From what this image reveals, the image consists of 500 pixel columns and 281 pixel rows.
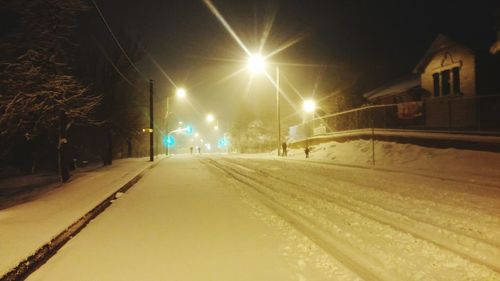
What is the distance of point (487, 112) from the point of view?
2145cm

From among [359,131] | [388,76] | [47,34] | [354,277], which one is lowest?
[354,277]

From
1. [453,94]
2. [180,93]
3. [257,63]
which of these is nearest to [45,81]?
[257,63]

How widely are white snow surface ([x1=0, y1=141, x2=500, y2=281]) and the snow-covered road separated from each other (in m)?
0.02

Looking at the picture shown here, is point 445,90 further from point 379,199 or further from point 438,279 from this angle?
point 438,279

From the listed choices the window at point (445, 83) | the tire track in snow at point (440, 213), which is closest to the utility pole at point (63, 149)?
the tire track in snow at point (440, 213)

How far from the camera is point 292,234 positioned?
7410 mm

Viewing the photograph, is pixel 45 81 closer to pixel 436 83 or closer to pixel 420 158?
pixel 420 158

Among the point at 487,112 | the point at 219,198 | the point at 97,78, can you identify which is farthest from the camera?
the point at 97,78

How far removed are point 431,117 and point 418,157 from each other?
6.02 metres

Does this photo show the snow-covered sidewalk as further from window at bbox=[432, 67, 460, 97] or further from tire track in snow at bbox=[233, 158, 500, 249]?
window at bbox=[432, 67, 460, 97]

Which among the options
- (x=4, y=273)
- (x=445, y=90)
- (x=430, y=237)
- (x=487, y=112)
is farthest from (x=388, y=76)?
(x=4, y=273)

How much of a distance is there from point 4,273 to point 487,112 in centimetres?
2238

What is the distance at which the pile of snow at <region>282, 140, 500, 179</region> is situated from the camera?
1762 cm

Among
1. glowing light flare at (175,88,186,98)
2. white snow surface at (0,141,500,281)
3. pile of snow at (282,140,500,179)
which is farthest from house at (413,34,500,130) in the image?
glowing light flare at (175,88,186,98)
